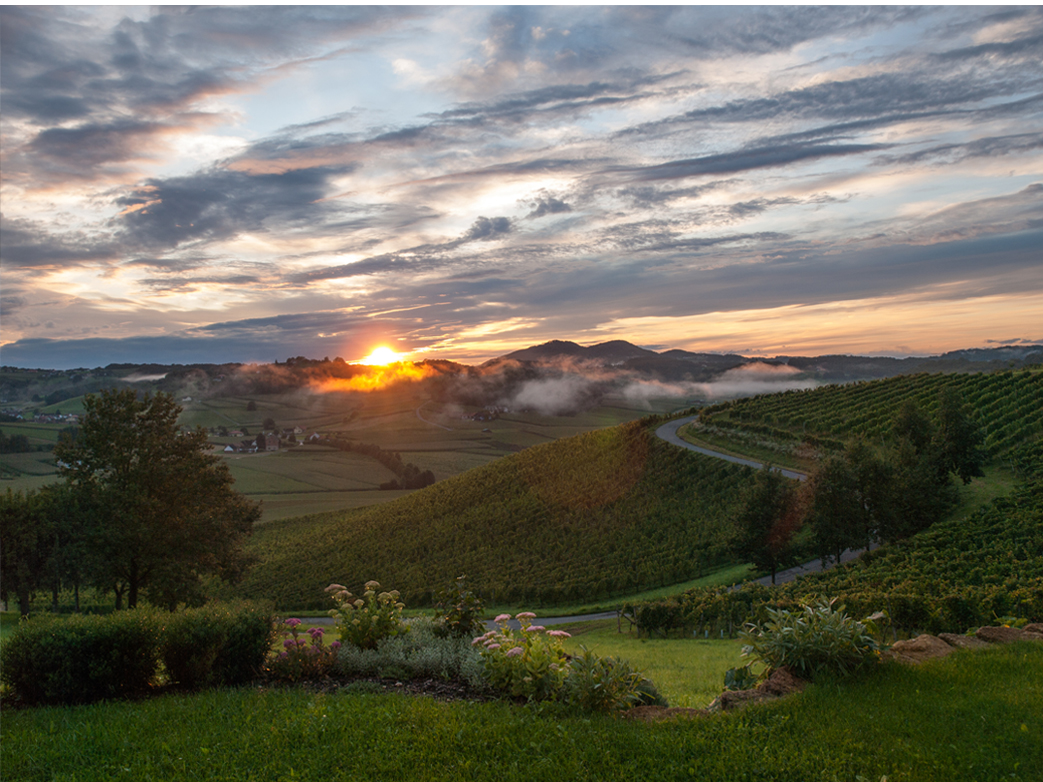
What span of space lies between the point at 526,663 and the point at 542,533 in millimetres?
43728

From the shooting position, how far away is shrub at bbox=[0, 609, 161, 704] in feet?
22.3

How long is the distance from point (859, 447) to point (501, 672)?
27637 mm

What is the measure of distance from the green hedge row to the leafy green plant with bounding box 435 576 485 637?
7.59ft

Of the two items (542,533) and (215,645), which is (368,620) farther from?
(542,533)

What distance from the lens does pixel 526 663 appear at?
6598 mm

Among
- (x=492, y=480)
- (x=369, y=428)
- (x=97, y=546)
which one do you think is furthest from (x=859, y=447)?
(x=369, y=428)

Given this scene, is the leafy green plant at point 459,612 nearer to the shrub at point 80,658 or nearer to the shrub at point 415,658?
the shrub at point 415,658

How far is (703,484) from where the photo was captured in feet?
152

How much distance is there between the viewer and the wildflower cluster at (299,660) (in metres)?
7.58

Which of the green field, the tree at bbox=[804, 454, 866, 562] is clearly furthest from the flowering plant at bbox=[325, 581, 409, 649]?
the green field

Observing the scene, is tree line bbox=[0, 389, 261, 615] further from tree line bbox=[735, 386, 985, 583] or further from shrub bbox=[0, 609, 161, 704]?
tree line bbox=[735, 386, 985, 583]

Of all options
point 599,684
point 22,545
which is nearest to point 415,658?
point 599,684

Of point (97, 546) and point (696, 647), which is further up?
point (97, 546)

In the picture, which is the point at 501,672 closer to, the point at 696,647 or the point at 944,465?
the point at 696,647
